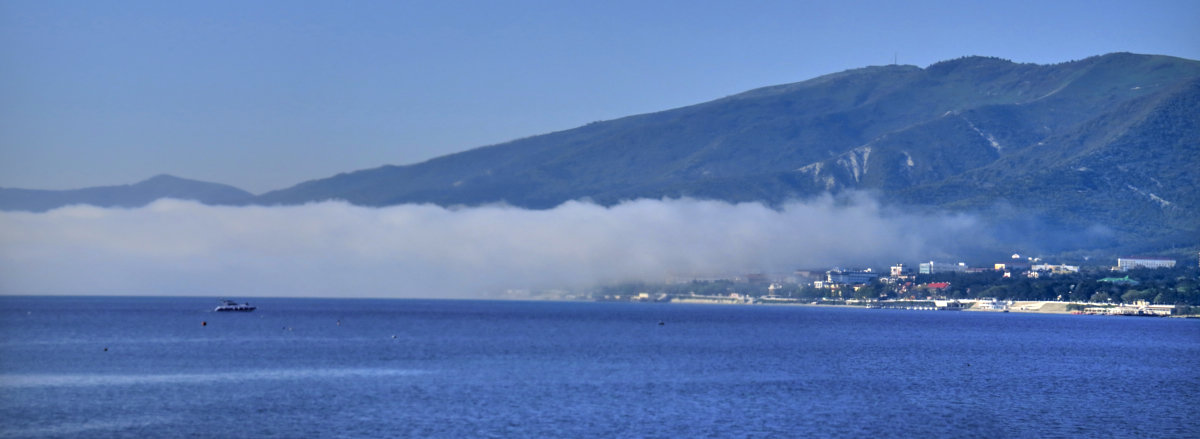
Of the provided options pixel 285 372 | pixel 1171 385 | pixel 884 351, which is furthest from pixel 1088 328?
pixel 285 372

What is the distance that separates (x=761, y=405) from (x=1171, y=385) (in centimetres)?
2926

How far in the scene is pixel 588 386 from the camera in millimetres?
80312

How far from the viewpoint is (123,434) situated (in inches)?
2288

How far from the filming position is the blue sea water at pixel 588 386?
204ft

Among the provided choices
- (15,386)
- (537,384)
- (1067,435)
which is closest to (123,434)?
(15,386)

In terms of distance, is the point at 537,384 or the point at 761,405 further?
the point at 537,384

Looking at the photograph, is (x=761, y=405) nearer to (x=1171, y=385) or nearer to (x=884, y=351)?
(x=1171, y=385)

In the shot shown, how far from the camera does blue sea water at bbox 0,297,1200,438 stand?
62250 mm

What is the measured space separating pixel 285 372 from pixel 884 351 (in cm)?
5169

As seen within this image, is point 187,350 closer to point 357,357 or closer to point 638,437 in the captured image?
point 357,357

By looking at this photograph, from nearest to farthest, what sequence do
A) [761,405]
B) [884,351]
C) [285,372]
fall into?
[761,405] < [285,372] < [884,351]

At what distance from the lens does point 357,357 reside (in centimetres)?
10381

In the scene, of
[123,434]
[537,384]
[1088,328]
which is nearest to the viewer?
[123,434]

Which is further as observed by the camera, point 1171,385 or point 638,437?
point 1171,385
